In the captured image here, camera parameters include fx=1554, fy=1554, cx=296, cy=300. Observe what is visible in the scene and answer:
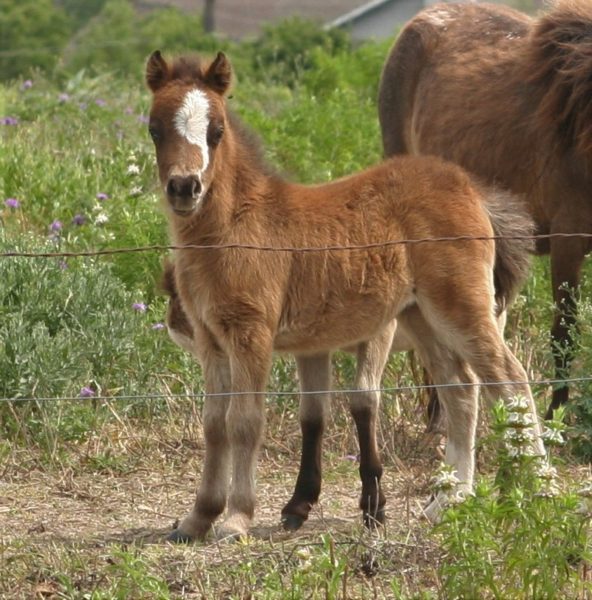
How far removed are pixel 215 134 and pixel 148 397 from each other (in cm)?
129

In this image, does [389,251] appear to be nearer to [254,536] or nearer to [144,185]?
[254,536]

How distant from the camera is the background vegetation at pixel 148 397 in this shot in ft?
17.4

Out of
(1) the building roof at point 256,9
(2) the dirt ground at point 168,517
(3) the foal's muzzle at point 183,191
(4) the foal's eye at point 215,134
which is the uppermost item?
(1) the building roof at point 256,9

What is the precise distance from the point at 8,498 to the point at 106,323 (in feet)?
5.07

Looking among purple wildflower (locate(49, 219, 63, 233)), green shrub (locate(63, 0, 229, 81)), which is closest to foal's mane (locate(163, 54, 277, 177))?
purple wildflower (locate(49, 219, 63, 233))

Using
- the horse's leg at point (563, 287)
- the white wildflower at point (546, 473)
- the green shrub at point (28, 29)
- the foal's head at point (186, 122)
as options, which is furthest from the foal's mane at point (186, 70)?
the green shrub at point (28, 29)

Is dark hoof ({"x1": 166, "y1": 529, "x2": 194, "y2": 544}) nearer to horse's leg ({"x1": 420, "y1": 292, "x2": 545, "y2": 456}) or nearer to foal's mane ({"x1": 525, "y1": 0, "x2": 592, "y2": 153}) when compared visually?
horse's leg ({"x1": 420, "y1": 292, "x2": 545, "y2": 456})

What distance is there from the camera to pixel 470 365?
262 inches

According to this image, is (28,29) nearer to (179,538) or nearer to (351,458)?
(351,458)

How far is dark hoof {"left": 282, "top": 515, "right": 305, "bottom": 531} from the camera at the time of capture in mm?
6609

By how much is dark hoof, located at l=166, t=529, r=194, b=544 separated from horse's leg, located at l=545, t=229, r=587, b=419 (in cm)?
250

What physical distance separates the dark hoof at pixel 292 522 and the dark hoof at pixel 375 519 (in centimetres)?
30

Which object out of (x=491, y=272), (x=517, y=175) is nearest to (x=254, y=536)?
(x=491, y=272)

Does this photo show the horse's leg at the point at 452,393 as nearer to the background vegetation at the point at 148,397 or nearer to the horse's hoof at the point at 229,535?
the background vegetation at the point at 148,397
